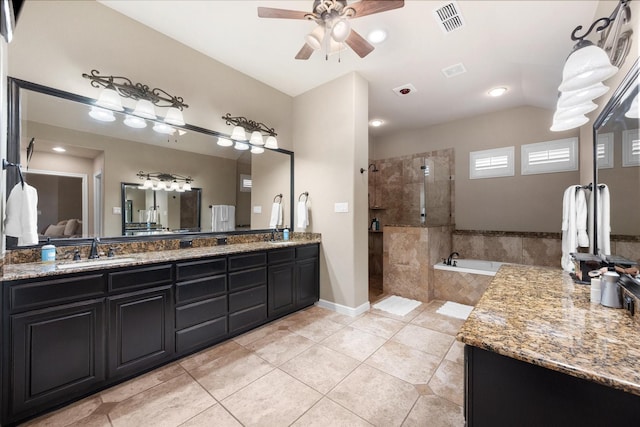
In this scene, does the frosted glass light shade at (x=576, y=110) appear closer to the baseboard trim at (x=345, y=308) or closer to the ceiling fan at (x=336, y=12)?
the ceiling fan at (x=336, y=12)

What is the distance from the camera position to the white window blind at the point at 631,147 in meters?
1.19

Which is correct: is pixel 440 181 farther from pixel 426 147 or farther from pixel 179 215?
pixel 179 215

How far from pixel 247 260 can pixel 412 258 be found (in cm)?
242

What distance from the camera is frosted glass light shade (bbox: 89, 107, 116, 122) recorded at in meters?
2.13

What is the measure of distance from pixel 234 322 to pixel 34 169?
2010 millimetres

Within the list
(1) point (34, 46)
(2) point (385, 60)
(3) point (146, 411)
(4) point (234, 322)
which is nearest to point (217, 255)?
(4) point (234, 322)

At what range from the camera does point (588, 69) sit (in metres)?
1.12

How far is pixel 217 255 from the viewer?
7.64 feet

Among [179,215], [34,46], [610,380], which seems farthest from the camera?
[179,215]

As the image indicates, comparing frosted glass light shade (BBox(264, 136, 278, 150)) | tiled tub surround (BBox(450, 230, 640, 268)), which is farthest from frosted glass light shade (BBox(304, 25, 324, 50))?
tiled tub surround (BBox(450, 230, 640, 268))

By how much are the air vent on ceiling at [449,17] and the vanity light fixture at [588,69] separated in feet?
3.32

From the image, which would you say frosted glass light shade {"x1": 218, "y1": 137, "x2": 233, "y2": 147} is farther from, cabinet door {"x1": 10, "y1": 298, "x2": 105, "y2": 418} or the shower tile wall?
the shower tile wall

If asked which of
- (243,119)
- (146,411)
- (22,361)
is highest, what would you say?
(243,119)

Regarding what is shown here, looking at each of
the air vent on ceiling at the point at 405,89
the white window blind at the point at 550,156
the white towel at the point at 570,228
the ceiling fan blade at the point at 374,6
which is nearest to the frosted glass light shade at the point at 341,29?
the ceiling fan blade at the point at 374,6
